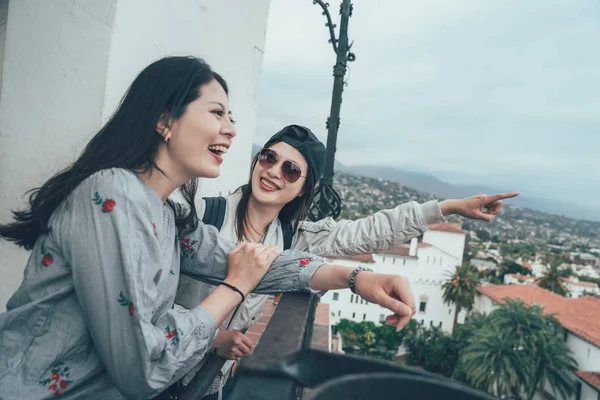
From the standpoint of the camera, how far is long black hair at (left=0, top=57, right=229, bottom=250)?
1.16 meters

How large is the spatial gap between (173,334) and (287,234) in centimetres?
125

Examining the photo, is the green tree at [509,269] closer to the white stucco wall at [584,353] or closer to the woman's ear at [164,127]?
the white stucco wall at [584,353]

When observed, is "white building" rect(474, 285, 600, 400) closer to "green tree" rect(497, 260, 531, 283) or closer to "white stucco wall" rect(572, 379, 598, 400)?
"white stucco wall" rect(572, 379, 598, 400)

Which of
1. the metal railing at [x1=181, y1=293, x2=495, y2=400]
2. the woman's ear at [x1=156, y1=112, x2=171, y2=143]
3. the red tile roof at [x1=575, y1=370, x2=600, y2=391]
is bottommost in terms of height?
the red tile roof at [x1=575, y1=370, x2=600, y2=391]

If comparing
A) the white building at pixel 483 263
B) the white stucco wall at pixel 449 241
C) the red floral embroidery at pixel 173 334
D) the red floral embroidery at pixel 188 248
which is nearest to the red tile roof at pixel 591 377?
the white stucco wall at pixel 449 241

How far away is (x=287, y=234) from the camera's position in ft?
7.56

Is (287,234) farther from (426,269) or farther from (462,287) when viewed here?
(426,269)

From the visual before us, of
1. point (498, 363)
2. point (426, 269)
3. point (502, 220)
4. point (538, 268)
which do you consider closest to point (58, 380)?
point (498, 363)

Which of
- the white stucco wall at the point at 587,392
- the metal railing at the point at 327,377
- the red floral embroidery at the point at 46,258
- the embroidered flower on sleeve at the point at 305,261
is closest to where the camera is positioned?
the metal railing at the point at 327,377

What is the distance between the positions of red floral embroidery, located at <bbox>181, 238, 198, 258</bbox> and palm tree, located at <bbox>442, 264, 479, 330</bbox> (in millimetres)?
46362

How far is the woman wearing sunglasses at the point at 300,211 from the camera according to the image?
2205 millimetres

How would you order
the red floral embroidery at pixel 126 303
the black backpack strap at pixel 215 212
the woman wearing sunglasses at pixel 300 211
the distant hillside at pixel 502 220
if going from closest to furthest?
the red floral embroidery at pixel 126 303 → the black backpack strap at pixel 215 212 → the woman wearing sunglasses at pixel 300 211 → the distant hillside at pixel 502 220

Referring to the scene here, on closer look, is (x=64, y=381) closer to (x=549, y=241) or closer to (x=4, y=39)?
(x=4, y=39)

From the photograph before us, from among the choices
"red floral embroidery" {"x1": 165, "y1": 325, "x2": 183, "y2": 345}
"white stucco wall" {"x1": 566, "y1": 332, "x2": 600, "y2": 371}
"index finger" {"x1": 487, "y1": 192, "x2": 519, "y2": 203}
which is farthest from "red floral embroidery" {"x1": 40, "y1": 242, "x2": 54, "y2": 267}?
"white stucco wall" {"x1": 566, "y1": 332, "x2": 600, "y2": 371}
